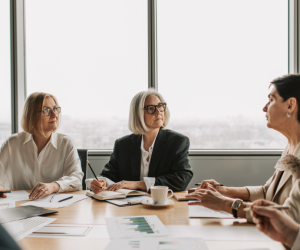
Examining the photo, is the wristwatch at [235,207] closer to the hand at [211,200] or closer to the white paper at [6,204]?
the hand at [211,200]

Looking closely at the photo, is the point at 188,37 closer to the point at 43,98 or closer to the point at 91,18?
the point at 91,18

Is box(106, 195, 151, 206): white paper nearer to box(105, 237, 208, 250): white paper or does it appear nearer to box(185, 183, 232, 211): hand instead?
box(185, 183, 232, 211): hand

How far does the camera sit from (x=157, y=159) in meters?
2.16

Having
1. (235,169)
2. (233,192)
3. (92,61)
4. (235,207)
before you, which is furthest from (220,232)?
(92,61)

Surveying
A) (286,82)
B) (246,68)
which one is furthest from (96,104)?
(286,82)

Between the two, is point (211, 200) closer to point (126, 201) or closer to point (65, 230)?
point (126, 201)

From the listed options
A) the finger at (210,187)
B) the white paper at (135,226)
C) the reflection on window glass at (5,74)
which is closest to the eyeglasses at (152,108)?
the finger at (210,187)

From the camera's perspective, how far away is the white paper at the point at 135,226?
3.38 feet

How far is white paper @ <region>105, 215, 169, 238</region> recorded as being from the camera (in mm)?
1031

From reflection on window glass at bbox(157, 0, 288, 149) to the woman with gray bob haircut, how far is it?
0.87m

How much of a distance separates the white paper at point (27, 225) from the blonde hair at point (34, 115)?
110 centimetres

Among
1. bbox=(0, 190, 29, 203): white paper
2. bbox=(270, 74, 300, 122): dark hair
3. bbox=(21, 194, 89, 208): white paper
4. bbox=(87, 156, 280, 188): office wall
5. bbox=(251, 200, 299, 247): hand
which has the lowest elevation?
bbox=(87, 156, 280, 188): office wall

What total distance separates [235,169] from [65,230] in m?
2.30

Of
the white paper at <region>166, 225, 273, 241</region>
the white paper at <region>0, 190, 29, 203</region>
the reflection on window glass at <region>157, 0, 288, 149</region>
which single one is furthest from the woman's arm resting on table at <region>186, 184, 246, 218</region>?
the reflection on window glass at <region>157, 0, 288, 149</region>
